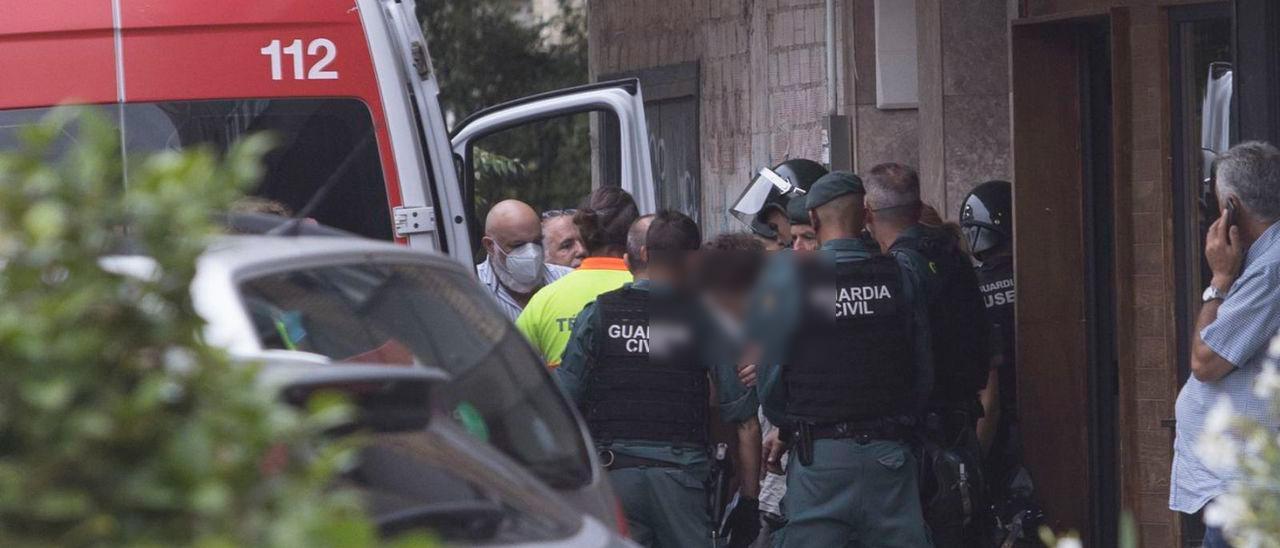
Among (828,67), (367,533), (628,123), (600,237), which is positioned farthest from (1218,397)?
(828,67)

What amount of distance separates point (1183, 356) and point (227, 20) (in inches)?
137

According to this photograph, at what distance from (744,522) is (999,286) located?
81.3 inches

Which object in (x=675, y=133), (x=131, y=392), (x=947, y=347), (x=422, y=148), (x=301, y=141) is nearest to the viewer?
(x=131, y=392)

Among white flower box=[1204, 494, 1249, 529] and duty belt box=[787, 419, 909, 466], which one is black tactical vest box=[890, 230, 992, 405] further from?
white flower box=[1204, 494, 1249, 529]

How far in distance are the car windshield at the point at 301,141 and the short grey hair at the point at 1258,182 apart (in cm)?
245

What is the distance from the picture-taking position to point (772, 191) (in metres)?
8.25

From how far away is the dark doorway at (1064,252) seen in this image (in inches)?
292

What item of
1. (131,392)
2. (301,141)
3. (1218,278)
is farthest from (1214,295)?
(131,392)

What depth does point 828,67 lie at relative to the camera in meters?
9.84

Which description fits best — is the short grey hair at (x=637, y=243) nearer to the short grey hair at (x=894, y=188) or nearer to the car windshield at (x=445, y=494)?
the short grey hair at (x=894, y=188)

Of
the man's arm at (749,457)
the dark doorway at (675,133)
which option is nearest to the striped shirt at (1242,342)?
the man's arm at (749,457)

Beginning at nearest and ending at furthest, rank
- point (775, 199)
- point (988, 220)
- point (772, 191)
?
point (988, 220) < point (775, 199) < point (772, 191)

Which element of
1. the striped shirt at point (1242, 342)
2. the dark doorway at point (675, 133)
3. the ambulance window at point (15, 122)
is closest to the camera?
the striped shirt at point (1242, 342)

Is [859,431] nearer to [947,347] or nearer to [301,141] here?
[947,347]
